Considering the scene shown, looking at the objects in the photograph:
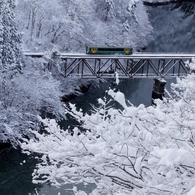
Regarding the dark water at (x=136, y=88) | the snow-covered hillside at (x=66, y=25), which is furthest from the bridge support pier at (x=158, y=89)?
the snow-covered hillside at (x=66, y=25)

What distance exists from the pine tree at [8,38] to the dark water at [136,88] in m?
4.61

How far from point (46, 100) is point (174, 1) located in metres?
57.4

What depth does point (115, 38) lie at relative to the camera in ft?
122

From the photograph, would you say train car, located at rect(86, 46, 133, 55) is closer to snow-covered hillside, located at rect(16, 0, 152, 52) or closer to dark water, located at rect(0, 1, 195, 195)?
snow-covered hillside, located at rect(16, 0, 152, 52)

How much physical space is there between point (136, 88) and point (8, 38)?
13632 mm

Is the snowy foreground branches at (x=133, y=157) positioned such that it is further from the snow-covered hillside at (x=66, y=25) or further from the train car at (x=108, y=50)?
the train car at (x=108, y=50)

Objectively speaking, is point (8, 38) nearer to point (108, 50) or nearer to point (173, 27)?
point (108, 50)

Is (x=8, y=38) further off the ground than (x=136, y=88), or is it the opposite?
(x=8, y=38)

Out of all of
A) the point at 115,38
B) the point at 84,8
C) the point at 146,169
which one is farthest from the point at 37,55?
the point at 146,169

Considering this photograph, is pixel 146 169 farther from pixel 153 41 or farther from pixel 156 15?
pixel 156 15

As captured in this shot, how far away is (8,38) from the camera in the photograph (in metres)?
19.4

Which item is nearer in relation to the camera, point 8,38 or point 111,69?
point 8,38

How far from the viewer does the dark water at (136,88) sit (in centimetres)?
1551

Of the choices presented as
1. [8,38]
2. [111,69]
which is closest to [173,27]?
[111,69]
